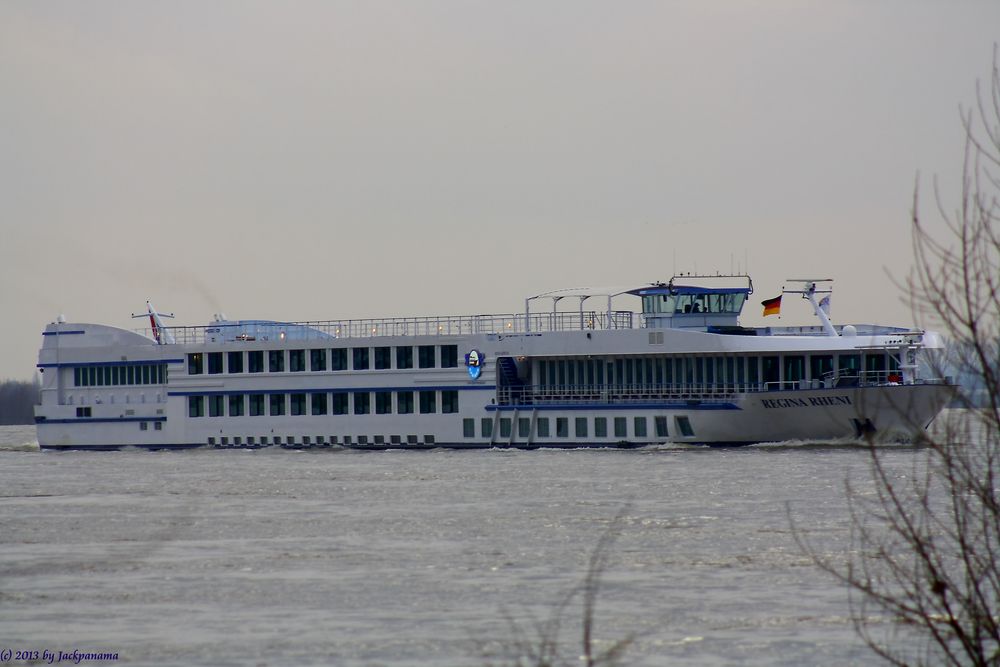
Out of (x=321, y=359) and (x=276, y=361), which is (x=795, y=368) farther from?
(x=276, y=361)

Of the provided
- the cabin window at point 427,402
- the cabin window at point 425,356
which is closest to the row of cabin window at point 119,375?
the cabin window at point 425,356

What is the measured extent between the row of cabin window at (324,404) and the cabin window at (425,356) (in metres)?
1.26

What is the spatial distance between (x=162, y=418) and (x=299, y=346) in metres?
9.47

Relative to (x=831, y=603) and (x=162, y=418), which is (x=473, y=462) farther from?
(x=831, y=603)

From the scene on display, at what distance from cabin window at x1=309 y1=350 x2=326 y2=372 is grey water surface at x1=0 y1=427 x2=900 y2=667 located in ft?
67.1

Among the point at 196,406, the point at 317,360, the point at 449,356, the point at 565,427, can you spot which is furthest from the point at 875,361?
the point at 196,406

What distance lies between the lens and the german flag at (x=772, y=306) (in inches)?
2707

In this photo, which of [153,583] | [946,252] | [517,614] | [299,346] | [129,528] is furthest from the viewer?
[299,346]

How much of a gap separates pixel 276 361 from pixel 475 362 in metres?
11.4

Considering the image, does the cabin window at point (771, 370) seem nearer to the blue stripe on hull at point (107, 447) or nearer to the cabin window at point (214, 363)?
the cabin window at point (214, 363)

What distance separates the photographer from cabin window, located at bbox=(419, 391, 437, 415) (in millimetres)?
73625

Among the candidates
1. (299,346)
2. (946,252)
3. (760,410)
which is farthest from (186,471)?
(946,252)

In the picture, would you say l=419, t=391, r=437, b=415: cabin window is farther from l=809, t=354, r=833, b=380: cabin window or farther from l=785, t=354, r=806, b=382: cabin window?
l=809, t=354, r=833, b=380: cabin window

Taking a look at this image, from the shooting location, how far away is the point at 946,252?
12320 millimetres
